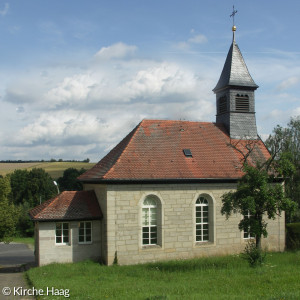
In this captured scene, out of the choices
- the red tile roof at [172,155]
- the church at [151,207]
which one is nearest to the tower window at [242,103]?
the red tile roof at [172,155]

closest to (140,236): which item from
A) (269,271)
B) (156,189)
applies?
(156,189)

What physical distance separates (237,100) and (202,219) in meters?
8.72

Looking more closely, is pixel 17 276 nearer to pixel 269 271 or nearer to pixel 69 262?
pixel 69 262

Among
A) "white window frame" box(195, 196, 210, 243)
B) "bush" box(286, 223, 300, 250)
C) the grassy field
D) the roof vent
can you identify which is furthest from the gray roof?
the grassy field

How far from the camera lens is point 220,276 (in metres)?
17.1

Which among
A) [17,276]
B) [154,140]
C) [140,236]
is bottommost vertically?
[17,276]

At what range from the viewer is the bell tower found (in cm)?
2747

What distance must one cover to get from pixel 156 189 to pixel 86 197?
407cm

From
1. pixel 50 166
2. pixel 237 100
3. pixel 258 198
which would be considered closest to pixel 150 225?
pixel 258 198

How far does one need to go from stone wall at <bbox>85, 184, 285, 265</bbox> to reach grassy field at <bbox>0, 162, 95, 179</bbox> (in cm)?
5416

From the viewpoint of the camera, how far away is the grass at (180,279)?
45.6ft

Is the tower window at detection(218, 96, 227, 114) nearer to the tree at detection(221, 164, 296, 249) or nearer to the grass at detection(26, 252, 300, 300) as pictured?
the tree at detection(221, 164, 296, 249)

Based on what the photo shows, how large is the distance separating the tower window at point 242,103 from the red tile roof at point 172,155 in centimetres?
183

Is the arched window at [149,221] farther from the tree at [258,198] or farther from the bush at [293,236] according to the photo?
the bush at [293,236]
